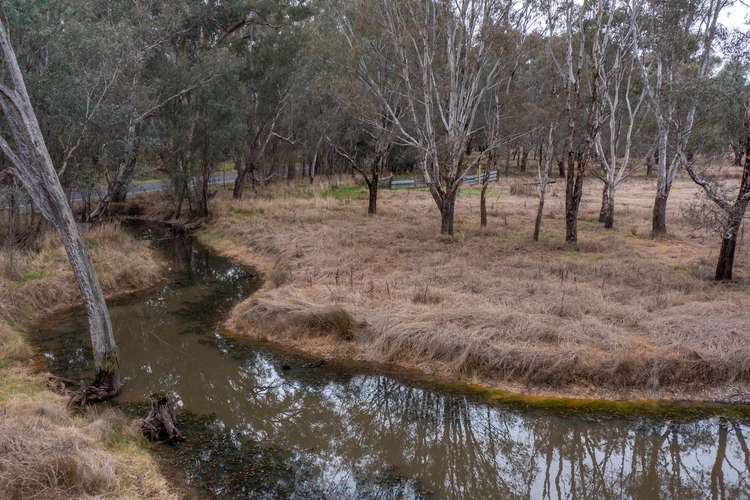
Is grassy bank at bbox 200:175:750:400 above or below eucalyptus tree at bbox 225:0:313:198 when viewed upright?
below

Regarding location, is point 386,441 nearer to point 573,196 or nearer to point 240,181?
point 573,196

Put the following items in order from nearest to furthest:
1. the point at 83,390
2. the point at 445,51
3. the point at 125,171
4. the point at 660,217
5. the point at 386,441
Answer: the point at 386,441 < the point at 83,390 < the point at 660,217 < the point at 445,51 < the point at 125,171

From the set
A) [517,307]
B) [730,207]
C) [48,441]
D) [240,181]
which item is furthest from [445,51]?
[48,441]

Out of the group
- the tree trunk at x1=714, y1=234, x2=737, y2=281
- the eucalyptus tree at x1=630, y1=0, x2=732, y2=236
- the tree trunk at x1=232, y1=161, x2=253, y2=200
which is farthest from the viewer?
the tree trunk at x1=232, y1=161, x2=253, y2=200

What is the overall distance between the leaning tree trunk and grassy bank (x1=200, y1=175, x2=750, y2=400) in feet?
11.4

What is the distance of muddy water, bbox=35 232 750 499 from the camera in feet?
21.0

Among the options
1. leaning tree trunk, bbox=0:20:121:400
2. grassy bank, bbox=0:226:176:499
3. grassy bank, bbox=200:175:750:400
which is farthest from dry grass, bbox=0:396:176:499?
grassy bank, bbox=200:175:750:400

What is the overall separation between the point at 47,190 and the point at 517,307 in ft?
26.1

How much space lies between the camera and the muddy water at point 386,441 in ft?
21.0

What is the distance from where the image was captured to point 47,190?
732 centimetres

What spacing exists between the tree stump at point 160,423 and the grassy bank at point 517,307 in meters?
3.48

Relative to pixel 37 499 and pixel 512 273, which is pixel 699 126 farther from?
pixel 37 499

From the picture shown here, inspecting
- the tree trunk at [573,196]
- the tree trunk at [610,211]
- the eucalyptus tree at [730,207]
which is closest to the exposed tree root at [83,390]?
the eucalyptus tree at [730,207]

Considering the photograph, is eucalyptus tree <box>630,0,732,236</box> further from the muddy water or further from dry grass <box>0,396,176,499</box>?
dry grass <box>0,396,176,499</box>
